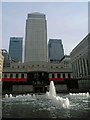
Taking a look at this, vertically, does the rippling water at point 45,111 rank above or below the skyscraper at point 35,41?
below

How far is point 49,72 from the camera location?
3735 inches

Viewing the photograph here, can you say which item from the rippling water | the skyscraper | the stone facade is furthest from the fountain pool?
the skyscraper

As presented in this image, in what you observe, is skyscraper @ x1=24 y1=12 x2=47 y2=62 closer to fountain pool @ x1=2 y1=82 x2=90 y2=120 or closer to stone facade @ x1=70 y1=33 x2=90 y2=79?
stone facade @ x1=70 y1=33 x2=90 y2=79

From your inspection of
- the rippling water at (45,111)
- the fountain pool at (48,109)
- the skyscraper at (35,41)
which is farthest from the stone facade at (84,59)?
the skyscraper at (35,41)

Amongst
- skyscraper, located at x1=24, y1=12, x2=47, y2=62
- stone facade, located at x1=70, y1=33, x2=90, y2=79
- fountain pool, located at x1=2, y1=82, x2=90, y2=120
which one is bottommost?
fountain pool, located at x1=2, y1=82, x2=90, y2=120

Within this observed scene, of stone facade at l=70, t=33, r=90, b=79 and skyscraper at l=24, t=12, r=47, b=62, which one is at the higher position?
skyscraper at l=24, t=12, r=47, b=62

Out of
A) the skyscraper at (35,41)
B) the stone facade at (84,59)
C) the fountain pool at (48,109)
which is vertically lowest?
the fountain pool at (48,109)

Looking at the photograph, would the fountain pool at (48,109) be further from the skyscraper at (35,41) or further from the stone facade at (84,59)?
the skyscraper at (35,41)

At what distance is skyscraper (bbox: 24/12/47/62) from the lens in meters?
159

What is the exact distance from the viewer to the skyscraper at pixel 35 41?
159 metres

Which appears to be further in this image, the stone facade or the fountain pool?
the stone facade

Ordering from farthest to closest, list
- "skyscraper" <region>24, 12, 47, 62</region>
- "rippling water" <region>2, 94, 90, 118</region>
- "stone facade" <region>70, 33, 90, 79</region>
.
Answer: "skyscraper" <region>24, 12, 47, 62</region> < "stone facade" <region>70, 33, 90, 79</region> < "rippling water" <region>2, 94, 90, 118</region>

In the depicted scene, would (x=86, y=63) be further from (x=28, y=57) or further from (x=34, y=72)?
(x=28, y=57)

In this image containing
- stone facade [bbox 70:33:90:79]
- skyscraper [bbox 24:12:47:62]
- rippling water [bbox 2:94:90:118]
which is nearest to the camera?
rippling water [bbox 2:94:90:118]
